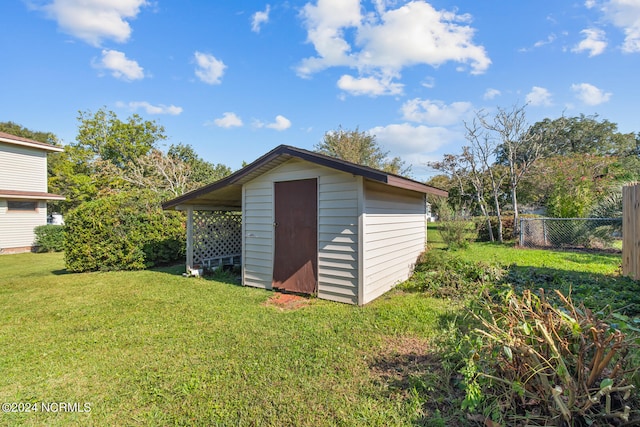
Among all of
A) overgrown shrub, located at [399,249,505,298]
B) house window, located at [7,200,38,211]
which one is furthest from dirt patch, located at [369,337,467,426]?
house window, located at [7,200,38,211]

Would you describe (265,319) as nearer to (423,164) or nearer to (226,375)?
(226,375)

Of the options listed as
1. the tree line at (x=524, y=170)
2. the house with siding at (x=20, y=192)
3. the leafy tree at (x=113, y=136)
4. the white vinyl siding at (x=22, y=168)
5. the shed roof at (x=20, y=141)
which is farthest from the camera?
the leafy tree at (x=113, y=136)

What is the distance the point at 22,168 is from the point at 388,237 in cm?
1743

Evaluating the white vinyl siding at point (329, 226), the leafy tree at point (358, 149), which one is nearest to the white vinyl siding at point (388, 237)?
the white vinyl siding at point (329, 226)

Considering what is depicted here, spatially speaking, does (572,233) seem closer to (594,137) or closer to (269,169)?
(269,169)

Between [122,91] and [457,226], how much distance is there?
48.9 ft

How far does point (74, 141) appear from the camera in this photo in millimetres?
22625

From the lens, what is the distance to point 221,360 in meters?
2.92

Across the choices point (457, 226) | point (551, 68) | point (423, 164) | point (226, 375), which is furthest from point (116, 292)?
point (423, 164)

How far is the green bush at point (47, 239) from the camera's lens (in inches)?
504

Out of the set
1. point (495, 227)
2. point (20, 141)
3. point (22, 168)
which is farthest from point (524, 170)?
point (22, 168)

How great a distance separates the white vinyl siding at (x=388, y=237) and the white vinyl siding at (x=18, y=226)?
16222 millimetres

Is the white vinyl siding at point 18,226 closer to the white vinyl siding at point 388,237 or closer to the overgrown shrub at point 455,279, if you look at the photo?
the white vinyl siding at point 388,237

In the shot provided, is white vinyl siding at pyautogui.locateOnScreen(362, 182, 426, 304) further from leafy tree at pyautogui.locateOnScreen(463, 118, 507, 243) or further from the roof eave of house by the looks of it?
the roof eave of house
